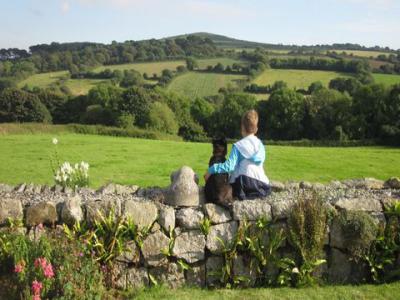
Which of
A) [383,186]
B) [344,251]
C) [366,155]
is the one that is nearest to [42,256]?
[344,251]

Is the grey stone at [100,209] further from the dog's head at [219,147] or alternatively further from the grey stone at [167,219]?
the dog's head at [219,147]

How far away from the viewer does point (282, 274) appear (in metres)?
6.81

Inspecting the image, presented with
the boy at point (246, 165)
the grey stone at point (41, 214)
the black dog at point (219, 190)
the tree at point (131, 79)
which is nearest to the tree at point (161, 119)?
the tree at point (131, 79)

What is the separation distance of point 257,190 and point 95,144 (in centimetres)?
2554

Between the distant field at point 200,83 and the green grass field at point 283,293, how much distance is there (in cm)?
7633

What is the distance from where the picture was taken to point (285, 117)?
2370 inches

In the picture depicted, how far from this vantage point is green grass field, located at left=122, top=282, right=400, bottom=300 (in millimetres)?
6387

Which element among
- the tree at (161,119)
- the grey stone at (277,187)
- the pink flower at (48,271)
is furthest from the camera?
the tree at (161,119)

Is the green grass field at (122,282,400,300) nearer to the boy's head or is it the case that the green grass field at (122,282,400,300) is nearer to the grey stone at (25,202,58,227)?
the grey stone at (25,202,58,227)

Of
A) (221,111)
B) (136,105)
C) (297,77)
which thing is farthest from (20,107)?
(297,77)

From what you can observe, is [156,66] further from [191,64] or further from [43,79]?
[43,79]

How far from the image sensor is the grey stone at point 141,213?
6.78 meters

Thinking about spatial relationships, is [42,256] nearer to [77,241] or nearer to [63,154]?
[77,241]

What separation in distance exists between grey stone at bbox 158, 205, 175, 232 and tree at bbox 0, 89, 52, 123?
57.4 metres
